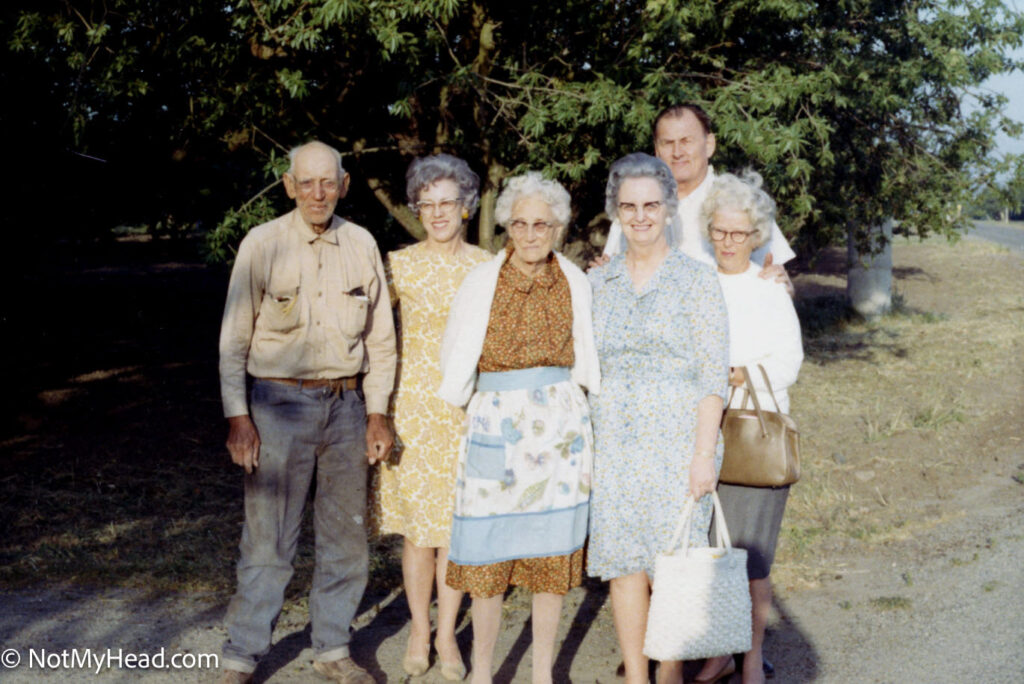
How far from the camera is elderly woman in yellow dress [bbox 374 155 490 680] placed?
4047 mm

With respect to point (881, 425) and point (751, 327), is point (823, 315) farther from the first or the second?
point (751, 327)

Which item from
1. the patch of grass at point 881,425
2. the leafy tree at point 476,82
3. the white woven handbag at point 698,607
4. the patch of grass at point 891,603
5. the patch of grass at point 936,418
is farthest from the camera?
the patch of grass at point 936,418

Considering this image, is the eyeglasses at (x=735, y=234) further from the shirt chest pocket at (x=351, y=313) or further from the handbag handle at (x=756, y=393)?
the shirt chest pocket at (x=351, y=313)

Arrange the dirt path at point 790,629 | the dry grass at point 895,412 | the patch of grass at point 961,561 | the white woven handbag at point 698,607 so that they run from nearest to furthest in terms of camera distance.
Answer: the white woven handbag at point 698,607
the dirt path at point 790,629
the patch of grass at point 961,561
the dry grass at point 895,412


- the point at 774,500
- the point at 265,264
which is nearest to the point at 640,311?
the point at 774,500

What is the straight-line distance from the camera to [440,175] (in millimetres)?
4004

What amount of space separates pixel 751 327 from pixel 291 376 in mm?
1704

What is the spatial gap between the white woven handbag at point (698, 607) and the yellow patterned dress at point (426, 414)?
1.05m

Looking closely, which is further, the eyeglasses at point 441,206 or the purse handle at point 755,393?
the eyeglasses at point 441,206

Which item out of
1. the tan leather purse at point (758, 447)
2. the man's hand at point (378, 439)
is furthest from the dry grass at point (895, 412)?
the man's hand at point (378, 439)

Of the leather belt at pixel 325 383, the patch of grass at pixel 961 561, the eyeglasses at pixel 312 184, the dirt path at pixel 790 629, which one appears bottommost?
the dirt path at pixel 790 629

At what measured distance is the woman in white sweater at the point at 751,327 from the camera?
12.0 ft

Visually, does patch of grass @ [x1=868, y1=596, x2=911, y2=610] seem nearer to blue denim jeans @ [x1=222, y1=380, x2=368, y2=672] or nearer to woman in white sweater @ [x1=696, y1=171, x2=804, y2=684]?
woman in white sweater @ [x1=696, y1=171, x2=804, y2=684]

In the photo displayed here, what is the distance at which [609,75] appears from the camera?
20.7ft
